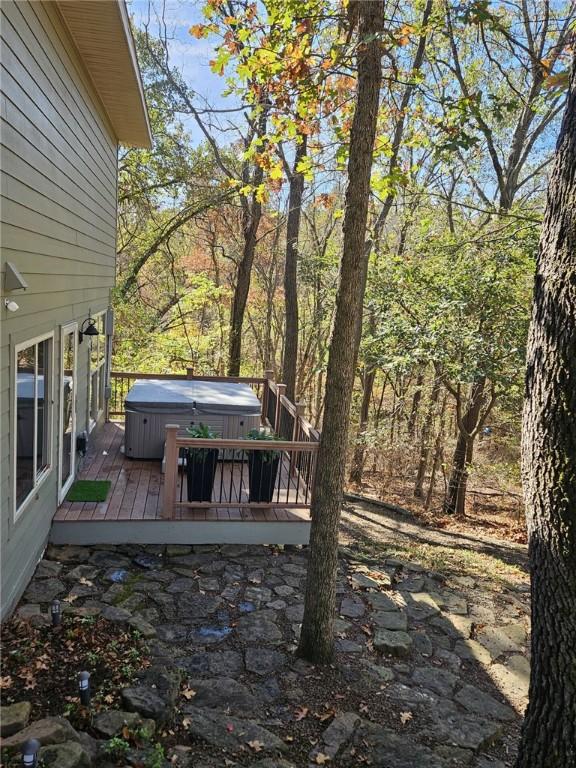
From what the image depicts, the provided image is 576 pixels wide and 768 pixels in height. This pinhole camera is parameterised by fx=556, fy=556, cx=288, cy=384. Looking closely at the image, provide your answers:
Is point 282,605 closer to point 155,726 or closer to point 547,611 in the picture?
point 155,726

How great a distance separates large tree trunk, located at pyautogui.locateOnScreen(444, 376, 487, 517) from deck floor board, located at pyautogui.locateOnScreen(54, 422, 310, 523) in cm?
439

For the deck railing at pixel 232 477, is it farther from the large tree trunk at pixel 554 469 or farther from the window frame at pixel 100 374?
the large tree trunk at pixel 554 469

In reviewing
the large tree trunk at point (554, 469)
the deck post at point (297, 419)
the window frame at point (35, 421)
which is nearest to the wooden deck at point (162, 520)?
the deck post at point (297, 419)

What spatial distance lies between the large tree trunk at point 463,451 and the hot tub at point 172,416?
458 centimetres

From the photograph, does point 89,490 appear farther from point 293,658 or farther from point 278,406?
point 293,658

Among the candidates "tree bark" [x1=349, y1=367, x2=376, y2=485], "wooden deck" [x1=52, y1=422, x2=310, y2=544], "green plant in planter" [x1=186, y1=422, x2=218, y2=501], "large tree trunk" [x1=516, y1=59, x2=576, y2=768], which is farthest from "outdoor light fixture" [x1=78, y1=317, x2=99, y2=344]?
"tree bark" [x1=349, y1=367, x2=376, y2=485]

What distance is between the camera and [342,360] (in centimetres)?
395

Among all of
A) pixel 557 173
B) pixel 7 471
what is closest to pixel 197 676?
pixel 7 471

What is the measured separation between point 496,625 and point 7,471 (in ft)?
14.5

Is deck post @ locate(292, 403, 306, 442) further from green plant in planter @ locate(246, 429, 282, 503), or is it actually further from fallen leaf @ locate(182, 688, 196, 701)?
fallen leaf @ locate(182, 688, 196, 701)

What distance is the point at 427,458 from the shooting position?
1292 cm

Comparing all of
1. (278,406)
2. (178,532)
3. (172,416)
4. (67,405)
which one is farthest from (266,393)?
(178,532)

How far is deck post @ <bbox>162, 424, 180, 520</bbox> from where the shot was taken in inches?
220

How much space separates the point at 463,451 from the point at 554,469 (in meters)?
8.73
